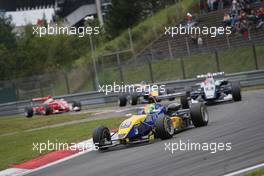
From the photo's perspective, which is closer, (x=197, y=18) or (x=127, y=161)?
(x=127, y=161)

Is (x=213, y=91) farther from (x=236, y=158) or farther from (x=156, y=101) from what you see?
(x=236, y=158)

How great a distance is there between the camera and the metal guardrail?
30.2 metres

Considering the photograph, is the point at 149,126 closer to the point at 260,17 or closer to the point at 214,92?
the point at 214,92

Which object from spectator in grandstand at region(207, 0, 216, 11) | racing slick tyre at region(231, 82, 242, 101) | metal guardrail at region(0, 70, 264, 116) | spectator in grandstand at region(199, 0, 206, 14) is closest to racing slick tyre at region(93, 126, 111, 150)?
racing slick tyre at region(231, 82, 242, 101)

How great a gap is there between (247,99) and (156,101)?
21.8 ft

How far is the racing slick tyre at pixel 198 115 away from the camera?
1764 centimetres

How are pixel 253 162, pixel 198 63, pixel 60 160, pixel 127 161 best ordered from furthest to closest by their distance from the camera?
pixel 198 63 < pixel 60 160 < pixel 127 161 < pixel 253 162

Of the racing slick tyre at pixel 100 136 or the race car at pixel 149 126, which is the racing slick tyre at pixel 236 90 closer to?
the race car at pixel 149 126

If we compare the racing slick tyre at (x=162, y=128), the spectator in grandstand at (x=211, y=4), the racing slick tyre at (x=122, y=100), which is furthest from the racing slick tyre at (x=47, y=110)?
the racing slick tyre at (x=162, y=128)

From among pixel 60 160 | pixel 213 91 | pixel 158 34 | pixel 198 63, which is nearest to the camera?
pixel 60 160

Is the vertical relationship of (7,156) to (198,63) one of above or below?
below

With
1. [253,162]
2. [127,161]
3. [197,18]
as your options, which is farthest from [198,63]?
[253,162]

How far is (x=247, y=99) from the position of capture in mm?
23891

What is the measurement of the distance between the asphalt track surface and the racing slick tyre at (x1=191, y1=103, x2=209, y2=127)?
243 millimetres
